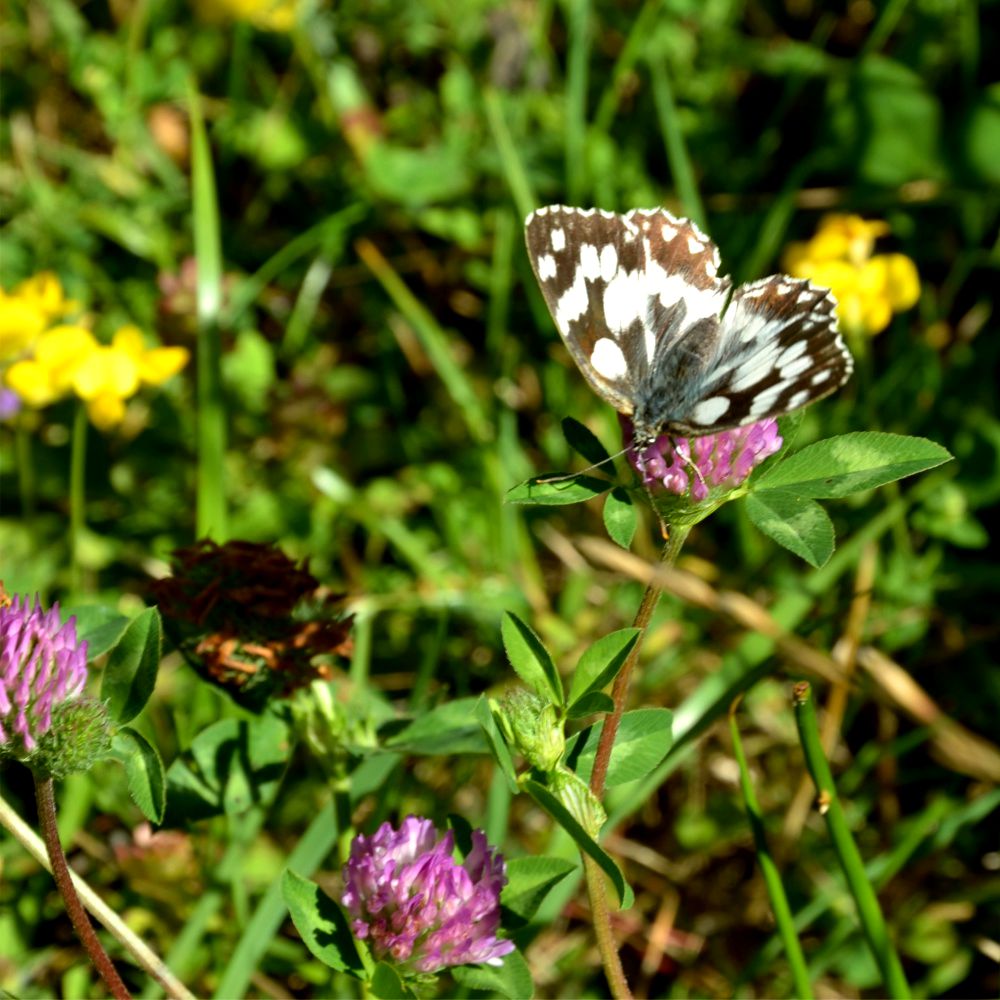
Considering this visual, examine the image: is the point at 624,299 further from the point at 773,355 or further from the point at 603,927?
the point at 603,927

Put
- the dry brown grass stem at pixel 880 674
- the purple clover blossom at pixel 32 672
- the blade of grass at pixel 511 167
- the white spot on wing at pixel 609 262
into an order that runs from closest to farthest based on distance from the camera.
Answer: the purple clover blossom at pixel 32 672 → the white spot on wing at pixel 609 262 → the dry brown grass stem at pixel 880 674 → the blade of grass at pixel 511 167

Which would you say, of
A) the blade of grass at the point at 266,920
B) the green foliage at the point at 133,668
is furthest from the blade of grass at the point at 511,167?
the green foliage at the point at 133,668

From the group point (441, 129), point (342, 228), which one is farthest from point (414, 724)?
point (441, 129)

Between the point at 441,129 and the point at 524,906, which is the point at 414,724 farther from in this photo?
the point at 441,129

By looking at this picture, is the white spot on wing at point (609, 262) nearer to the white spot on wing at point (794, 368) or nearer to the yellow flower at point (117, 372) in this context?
the white spot on wing at point (794, 368)

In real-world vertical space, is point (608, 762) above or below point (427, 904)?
above

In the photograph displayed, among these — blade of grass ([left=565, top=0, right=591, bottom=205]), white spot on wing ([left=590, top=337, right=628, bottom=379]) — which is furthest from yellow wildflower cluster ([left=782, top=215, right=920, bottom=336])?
white spot on wing ([left=590, top=337, right=628, bottom=379])

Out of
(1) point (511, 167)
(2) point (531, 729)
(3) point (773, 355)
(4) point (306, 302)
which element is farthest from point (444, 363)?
(2) point (531, 729)
